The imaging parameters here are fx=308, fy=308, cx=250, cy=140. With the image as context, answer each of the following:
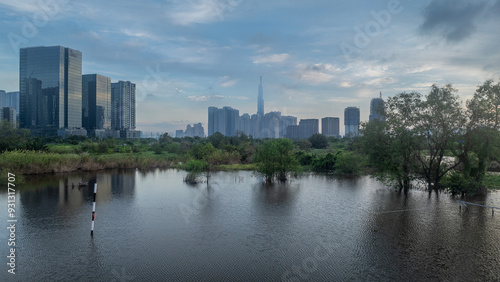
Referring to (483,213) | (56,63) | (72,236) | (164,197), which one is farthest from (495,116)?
(56,63)

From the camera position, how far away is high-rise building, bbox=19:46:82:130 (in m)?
97.1

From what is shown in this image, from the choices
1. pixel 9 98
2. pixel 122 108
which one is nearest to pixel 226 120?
pixel 122 108

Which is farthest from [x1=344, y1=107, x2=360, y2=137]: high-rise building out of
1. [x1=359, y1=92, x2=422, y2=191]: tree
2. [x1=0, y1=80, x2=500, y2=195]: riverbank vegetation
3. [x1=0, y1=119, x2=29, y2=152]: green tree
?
[x1=0, y1=119, x2=29, y2=152]: green tree

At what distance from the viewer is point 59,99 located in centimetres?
10012

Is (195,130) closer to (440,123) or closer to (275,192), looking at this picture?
(275,192)

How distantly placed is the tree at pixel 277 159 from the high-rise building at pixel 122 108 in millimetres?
89964

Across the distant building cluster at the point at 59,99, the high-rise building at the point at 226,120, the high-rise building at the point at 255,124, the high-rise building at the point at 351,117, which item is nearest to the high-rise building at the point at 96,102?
the distant building cluster at the point at 59,99

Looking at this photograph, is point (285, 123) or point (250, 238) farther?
point (285, 123)

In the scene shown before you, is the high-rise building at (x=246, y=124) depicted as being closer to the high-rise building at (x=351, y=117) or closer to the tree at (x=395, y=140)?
the high-rise building at (x=351, y=117)

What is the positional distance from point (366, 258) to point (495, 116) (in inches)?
723

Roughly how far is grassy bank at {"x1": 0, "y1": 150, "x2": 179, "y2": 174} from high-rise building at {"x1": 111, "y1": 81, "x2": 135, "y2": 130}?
73.8 meters

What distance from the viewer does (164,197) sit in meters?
21.0

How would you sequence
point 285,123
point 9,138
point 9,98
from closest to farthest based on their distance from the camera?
point 9,138 → point 285,123 → point 9,98

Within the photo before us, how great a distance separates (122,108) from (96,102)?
44.9ft
